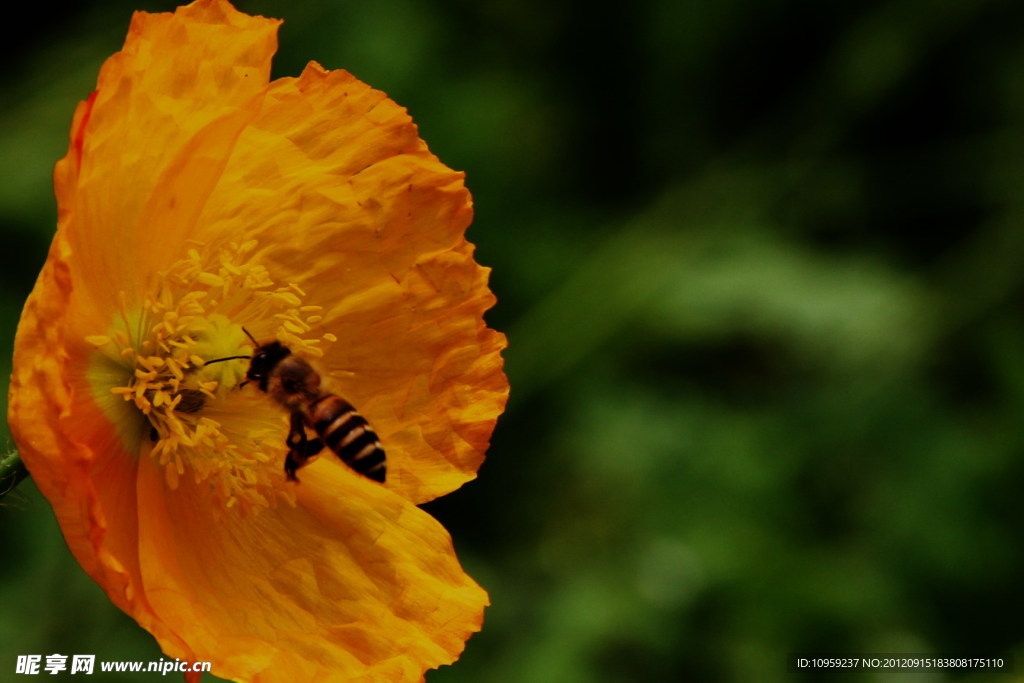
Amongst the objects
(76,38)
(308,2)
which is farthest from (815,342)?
(76,38)

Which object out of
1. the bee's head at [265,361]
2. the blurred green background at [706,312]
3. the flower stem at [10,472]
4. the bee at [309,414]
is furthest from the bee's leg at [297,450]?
the blurred green background at [706,312]

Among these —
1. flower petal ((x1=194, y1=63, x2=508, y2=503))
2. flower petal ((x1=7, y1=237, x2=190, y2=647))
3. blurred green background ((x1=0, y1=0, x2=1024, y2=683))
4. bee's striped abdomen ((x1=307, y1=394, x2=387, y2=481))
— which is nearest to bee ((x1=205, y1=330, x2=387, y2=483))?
bee's striped abdomen ((x1=307, y1=394, x2=387, y2=481))

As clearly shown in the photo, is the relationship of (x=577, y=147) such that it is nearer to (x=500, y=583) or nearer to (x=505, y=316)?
(x=505, y=316)

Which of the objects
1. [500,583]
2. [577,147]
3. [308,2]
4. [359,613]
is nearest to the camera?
[359,613]

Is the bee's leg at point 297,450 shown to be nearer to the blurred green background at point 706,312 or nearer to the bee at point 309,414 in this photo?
the bee at point 309,414

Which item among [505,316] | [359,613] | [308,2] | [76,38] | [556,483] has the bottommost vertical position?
[359,613]

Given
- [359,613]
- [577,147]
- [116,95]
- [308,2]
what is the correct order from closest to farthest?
[116,95], [359,613], [308,2], [577,147]

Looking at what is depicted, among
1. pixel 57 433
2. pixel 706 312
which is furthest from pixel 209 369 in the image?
pixel 706 312

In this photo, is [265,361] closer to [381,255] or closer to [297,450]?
[297,450]
